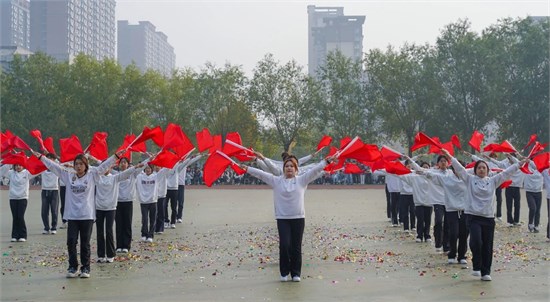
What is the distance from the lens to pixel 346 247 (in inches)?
555

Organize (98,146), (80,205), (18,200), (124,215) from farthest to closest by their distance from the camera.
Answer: (18,200)
(124,215)
(98,146)
(80,205)

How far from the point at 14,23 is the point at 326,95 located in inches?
3534

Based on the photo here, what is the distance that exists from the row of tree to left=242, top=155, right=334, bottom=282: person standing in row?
39.5m

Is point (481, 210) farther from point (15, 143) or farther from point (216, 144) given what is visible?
point (15, 143)

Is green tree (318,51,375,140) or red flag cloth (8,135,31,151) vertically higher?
green tree (318,51,375,140)

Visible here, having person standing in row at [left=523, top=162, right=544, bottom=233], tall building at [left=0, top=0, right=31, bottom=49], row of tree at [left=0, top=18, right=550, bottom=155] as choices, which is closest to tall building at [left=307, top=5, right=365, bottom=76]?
tall building at [left=0, top=0, right=31, bottom=49]

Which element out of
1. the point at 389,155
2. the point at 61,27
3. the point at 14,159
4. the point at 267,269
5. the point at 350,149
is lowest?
the point at 267,269

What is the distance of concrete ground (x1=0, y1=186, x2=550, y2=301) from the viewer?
363 inches

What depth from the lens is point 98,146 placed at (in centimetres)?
1261

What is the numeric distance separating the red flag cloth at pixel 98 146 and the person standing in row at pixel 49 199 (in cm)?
456

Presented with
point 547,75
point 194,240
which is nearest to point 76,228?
point 194,240

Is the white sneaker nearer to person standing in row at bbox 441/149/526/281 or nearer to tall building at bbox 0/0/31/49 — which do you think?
person standing in row at bbox 441/149/526/281

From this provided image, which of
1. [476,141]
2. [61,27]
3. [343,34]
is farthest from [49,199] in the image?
[343,34]

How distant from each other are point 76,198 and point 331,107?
1700 inches
